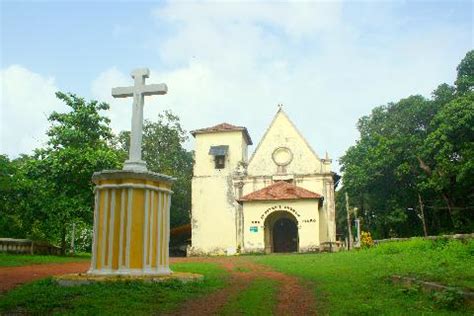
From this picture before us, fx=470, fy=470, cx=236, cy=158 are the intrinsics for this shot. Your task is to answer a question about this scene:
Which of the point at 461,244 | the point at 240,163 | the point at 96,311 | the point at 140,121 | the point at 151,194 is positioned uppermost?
the point at 240,163

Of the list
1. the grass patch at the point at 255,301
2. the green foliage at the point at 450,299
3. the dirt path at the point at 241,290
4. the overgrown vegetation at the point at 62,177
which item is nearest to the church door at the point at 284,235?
the overgrown vegetation at the point at 62,177

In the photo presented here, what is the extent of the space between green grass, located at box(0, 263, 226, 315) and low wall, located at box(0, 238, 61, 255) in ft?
37.2

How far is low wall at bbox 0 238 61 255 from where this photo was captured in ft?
65.3

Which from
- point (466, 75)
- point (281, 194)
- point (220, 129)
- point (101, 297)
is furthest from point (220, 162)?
point (101, 297)

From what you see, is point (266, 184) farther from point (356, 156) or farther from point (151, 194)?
point (151, 194)

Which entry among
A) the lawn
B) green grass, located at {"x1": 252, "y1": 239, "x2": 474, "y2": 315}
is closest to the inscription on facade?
green grass, located at {"x1": 252, "y1": 239, "x2": 474, "y2": 315}

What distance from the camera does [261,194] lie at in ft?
99.5

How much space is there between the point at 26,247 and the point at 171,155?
2536 centimetres

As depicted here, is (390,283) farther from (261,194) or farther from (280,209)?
(261,194)

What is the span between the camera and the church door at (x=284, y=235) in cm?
3138

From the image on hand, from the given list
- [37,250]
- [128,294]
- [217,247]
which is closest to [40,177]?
[37,250]

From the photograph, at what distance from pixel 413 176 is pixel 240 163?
12.4 meters

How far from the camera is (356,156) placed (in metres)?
37.5

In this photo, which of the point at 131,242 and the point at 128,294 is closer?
the point at 128,294
